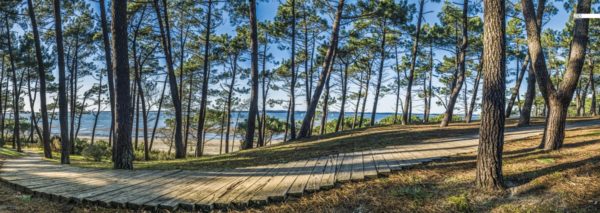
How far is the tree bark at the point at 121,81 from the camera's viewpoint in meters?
7.58

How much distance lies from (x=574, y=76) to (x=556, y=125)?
0.98 meters

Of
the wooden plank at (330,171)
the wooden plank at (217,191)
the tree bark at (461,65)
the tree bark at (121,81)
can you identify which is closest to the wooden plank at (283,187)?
the wooden plank at (330,171)

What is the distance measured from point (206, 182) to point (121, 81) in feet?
12.2

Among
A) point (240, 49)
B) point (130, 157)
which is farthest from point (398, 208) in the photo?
point (240, 49)

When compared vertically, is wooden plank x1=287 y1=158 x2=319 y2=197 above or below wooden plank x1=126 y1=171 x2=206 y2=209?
above

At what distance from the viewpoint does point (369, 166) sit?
5.99 metres

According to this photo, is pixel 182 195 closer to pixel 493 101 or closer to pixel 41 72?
pixel 493 101

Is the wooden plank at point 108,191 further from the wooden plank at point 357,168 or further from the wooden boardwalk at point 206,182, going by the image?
the wooden plank at point 357,168

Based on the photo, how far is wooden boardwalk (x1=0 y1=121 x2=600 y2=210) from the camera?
4.34 metres

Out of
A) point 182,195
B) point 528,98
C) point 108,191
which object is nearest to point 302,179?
point 182,195

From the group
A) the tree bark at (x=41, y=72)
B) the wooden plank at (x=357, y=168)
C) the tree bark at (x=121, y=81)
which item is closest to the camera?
the wooden plank at (x=357, y=168)

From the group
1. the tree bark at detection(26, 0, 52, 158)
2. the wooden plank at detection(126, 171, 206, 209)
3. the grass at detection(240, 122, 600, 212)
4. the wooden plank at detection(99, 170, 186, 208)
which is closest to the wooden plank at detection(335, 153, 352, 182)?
the grass at detection(240, 122, 600, 212)

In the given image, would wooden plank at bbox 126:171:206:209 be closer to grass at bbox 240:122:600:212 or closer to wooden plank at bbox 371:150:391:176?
grass at bbox 240:122:600:212

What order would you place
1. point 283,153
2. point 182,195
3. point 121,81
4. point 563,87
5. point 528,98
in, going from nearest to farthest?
point 182,195 < point 563,87 < point 121,81 < point 283,153 < point 528,98
